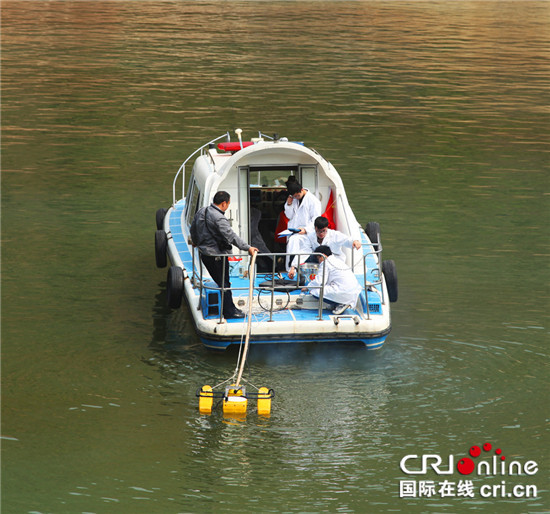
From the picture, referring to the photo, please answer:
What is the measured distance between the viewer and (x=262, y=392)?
11531 millimetres

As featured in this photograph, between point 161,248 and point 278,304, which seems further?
point 161,248

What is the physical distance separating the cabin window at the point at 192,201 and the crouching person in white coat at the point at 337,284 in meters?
3.43

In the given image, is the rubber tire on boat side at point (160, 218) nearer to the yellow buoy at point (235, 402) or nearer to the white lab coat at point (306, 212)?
the white lab coat at point (306, 212)

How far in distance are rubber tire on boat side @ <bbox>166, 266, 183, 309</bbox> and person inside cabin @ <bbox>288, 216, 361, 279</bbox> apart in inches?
66.5

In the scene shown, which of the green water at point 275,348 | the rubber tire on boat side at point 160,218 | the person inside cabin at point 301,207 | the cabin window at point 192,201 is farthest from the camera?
the rubber tire on boat side at point 160,218

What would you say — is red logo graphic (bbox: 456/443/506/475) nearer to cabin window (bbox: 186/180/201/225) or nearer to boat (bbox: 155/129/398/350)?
boat (bbox: 155/129/398/350)

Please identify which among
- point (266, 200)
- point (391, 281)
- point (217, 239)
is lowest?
point (391, 281)

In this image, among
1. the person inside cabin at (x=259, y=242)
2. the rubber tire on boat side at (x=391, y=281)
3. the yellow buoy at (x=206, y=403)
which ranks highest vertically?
the person inside cabin at (x=259, y=242)

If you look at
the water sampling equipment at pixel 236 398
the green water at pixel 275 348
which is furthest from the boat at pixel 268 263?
the water sampling equipment at pixel 236 398

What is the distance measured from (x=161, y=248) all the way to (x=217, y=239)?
364 centimetres

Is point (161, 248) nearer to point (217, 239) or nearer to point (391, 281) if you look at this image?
point (217, 239)

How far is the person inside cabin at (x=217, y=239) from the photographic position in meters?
12.9

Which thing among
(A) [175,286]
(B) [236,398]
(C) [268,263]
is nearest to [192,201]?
(C) [268,263]

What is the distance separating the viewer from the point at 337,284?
1297 centimetres
